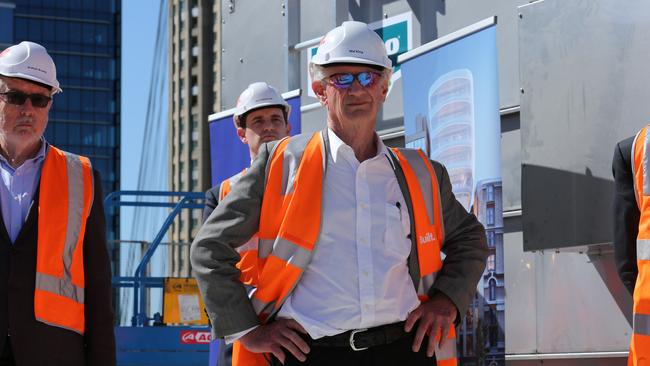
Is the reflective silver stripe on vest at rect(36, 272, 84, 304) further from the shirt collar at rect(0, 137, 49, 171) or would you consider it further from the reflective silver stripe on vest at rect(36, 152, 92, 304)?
the shirt collar at rect(0, 137, 49, 171)

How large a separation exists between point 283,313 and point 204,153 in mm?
99117

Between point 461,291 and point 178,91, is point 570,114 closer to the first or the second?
point 461,291

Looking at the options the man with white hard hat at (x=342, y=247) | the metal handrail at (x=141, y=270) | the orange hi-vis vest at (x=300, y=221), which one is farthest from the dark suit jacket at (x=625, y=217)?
the metal handrail at (x=141, y=270)

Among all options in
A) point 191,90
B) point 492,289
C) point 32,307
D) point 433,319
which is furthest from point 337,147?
point 191,90

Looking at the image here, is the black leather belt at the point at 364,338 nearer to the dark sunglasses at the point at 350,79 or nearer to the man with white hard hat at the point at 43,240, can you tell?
the dark sunglasses at the point at 350,79

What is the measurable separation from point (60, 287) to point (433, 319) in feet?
4.60

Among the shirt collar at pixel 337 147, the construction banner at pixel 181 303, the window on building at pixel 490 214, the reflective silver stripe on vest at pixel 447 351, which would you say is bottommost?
the construction banner at pixel 181 303

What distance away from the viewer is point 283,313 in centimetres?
363

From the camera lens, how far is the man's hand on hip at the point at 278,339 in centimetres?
354

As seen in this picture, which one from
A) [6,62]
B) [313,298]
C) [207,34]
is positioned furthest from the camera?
[207,34]

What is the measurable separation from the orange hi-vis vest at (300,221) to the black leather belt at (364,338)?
0.18 m

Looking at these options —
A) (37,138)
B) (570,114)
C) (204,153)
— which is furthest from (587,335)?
(204,153)

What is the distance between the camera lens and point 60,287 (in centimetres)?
423

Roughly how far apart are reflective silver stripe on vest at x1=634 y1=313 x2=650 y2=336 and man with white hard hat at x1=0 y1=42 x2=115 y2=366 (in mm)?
1858
